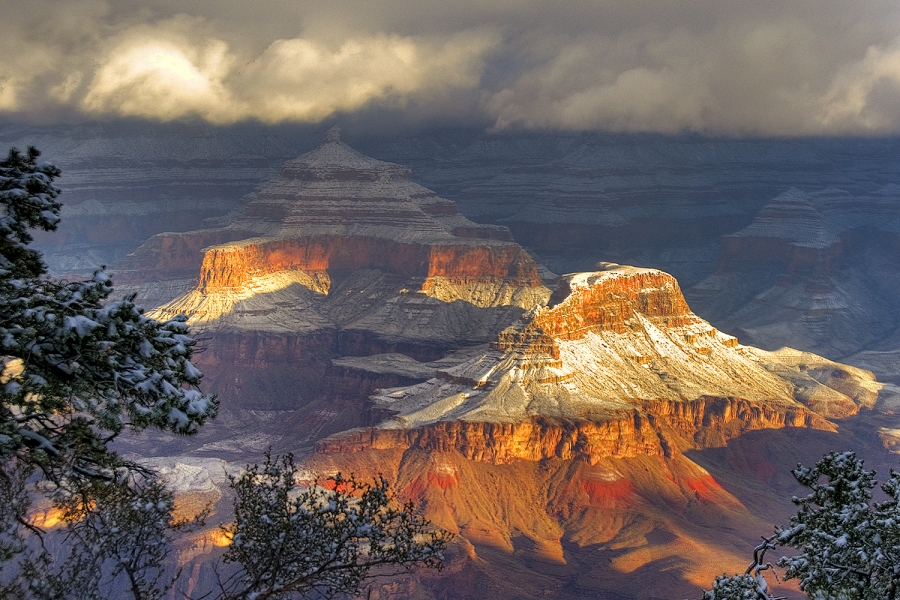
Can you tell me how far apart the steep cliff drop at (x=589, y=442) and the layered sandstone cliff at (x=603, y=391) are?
18 centimetres

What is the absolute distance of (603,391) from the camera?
11844cm

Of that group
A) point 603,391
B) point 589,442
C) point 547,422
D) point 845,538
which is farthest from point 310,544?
point 603,391

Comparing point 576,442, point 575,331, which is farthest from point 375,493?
point 575,331

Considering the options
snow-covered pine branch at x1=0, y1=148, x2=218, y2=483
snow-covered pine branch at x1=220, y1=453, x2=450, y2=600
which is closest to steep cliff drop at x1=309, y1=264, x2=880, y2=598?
snow-covered pine branch at x1=220, y1=453, x2=450, y2=600

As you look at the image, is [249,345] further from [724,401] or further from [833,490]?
[833,490]

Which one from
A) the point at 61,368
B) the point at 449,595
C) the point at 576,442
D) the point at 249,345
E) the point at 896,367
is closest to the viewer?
the point at 61,368

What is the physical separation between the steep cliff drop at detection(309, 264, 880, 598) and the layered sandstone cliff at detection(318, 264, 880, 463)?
183mm

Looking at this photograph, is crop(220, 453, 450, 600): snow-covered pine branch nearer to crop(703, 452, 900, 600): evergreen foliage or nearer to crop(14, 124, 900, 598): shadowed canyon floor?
crop(703, 452, 900, 600): evergreen foliage

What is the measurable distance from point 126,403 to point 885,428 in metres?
138

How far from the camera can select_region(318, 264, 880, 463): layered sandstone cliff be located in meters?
108

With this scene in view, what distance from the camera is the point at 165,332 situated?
20359mm

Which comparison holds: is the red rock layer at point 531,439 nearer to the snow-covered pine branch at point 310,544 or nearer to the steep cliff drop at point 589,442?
the steep cliff drop at point 589,442

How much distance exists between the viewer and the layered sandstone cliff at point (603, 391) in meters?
108

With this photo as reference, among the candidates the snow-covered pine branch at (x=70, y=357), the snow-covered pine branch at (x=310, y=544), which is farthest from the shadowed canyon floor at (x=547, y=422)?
the snow-covered pine branch at (x=70, y=357)
